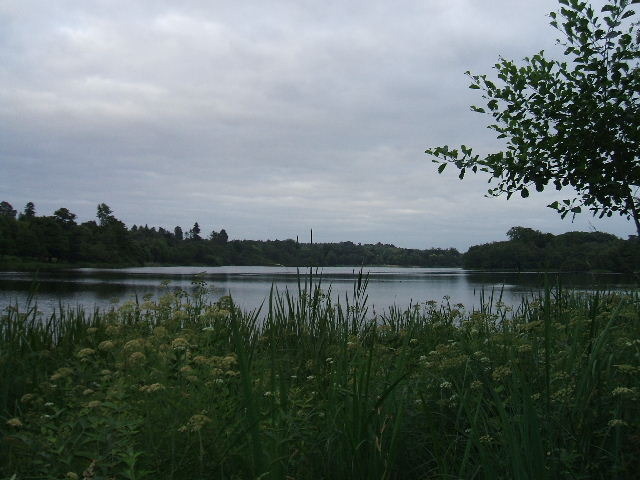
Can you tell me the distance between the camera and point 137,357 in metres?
3.37

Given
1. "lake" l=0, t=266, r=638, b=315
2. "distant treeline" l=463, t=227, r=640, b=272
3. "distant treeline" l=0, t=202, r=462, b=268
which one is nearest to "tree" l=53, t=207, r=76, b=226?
"distant treeline" l=0, t=202, r=462, b=268

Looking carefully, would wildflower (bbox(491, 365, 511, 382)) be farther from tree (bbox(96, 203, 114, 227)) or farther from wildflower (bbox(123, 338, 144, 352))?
tree (bbox(96, 203, 114, 227))

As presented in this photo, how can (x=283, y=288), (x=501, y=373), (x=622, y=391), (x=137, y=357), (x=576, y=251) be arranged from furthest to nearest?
(x=283, y=288), (x=576, y=251), (x=137, y=357), (x=501, y=373), (x=622, y=391)

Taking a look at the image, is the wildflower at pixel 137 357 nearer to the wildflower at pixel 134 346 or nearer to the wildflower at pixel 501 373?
the wildflower at pixel 134 346

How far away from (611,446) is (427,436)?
88 centimetres

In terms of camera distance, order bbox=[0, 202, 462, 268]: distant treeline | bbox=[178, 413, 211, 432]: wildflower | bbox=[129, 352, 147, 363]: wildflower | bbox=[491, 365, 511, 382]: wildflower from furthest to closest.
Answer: bbox=[0, 202, 462, 268]: distant treeline → bbox=[129, 352, 147, 363]: wildflower → bbox=[491, 365, 511, 382]: wildflower → bbox=[178, 413, 211, 432]: wildflower

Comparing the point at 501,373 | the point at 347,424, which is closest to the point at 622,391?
the point at 501,373

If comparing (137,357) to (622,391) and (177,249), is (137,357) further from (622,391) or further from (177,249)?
(177,249)

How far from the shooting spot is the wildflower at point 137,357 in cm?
332

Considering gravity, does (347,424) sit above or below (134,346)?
below

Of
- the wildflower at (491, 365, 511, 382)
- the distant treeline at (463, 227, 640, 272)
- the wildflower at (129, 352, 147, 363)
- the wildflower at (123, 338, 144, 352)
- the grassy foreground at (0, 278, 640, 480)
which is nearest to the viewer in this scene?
the grassy foreground at (0, 278, 640, 480)

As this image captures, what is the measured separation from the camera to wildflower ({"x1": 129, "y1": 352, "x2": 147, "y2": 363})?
3.32 metres

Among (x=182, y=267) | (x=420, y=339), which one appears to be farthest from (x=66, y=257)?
(x=420, y=339)

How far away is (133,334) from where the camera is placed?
4801 mm
